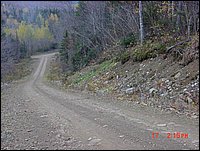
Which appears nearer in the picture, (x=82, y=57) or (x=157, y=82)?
(x=157, y=82)

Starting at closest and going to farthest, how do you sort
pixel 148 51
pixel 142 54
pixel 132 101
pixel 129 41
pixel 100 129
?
pixel 100 129, pixel 132 101, pixel 148 51, pixel 142 54, pixel 129 41

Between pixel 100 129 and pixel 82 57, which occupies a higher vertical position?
pixel 100 129

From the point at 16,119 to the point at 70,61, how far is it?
25.5 meters

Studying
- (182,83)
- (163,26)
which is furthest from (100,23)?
(182,83)

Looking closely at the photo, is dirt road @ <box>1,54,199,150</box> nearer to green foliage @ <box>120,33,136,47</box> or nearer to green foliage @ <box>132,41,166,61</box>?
green foliage @ <box>132,41,166,61</box>

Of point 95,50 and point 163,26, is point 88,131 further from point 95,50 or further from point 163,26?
point 95,50

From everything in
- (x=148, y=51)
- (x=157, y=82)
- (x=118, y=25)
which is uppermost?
(x=118, y=25)

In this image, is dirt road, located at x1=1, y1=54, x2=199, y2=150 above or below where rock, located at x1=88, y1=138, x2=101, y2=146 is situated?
below

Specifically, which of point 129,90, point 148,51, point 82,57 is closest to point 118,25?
point 82,57

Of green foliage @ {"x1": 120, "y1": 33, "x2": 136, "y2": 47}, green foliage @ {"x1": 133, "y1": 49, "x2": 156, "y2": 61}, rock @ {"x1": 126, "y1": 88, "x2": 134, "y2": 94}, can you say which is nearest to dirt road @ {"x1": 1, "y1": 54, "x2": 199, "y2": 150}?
rock @ {"x1": 126, "y1": 88, "x2": 134, "y2": 94}

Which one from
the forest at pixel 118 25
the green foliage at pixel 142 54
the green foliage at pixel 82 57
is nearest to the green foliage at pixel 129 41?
the forest at pixel 118 25

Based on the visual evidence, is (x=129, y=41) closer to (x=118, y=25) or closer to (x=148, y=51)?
(x=148, y=51)

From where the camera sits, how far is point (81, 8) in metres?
35.8

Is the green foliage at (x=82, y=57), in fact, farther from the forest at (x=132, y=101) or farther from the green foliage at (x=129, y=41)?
the green foliage at (x=129, y=41)
